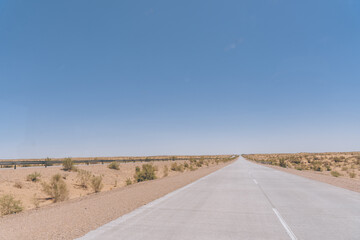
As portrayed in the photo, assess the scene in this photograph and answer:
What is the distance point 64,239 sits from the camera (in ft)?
15.6

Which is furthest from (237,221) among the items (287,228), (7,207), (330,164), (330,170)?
(330,164)

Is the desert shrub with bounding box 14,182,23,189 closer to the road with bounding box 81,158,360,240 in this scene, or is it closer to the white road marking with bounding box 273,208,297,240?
the road with bounding box 81,158,360,240

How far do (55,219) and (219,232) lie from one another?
15.4 ft

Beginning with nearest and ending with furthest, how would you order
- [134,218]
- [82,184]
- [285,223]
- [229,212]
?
[285,223]
[134,218]
[229,212]
[82,184]

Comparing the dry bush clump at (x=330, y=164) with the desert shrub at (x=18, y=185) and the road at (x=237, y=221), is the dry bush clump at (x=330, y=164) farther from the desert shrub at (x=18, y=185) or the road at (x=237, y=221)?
the desert shrub at (x=18, y=185)

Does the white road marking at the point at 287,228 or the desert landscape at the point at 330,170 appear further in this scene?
the desert landscape at the point at 330,170

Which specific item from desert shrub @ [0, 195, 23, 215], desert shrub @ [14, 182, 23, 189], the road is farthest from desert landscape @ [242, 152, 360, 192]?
desert shrub @ [14, 182, 23, 189]

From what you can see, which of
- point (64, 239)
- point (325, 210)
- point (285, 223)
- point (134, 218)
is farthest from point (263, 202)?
point (64, 239)

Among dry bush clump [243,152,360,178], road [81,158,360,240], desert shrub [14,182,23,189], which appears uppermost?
road [81,158,360,240]

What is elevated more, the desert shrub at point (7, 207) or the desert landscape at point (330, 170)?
the desert shrub at point (7, 207)

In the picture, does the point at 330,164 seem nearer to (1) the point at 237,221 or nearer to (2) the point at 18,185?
(1) the point at 237,221

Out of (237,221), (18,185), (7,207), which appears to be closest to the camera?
(237,221)

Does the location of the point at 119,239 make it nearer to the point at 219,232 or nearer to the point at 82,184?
the point at 219,232

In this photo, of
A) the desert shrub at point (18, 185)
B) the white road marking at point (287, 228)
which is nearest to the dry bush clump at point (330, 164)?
the white road marking at point (287, 228)
